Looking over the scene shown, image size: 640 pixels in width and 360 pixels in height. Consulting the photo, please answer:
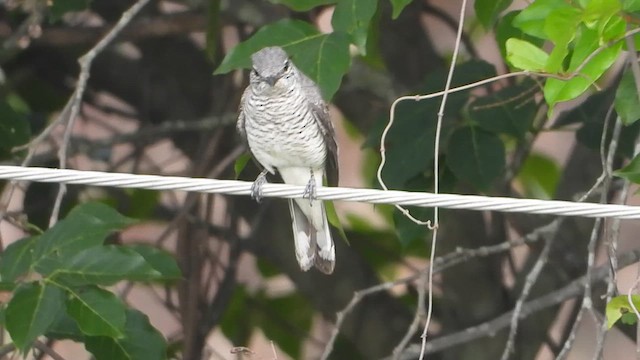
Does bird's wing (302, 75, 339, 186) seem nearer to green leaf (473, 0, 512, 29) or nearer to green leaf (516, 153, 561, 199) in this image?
green leaf (473, 0, 512, 29)

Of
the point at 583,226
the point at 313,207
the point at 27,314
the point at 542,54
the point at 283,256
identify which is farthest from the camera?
the point at 283,256

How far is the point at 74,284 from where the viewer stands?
109 inches

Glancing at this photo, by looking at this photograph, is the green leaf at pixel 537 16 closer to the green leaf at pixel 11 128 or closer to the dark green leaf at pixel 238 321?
the green leaf at pixel 11 128

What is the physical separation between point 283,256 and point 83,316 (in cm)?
210

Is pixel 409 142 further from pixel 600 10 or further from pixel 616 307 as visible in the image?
pixel 600 10

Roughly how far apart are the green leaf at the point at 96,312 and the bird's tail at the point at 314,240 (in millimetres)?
1196

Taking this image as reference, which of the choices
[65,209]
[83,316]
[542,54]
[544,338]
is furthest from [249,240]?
[542,54]

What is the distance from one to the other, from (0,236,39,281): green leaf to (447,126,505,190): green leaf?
1254 mm

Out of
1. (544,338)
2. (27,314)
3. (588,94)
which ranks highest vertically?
(588,94)

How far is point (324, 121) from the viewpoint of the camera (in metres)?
3.73

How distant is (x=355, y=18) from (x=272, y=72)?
0.58m

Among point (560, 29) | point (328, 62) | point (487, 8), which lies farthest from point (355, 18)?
point (560, 29)

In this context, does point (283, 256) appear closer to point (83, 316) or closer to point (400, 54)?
point (400, 54)

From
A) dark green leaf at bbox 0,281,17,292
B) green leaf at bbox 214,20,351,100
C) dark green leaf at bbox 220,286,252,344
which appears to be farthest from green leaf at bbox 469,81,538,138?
dark green leaf at bbox 220,286,252,344
